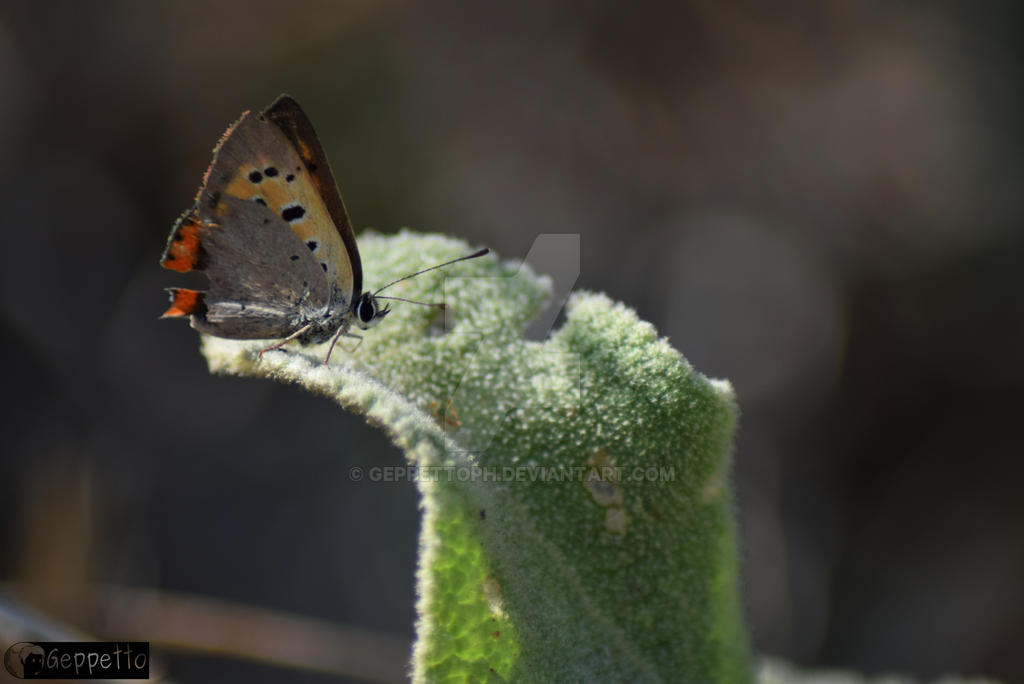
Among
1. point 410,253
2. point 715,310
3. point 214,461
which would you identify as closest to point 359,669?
point 214,461

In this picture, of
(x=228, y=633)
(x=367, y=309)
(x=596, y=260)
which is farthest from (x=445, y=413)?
(x=596, y=260)

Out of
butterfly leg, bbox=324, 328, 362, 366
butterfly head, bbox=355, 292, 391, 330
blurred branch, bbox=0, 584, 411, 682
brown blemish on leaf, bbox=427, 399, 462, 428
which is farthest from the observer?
blurred branch, bbox=0, 584, 411, 682

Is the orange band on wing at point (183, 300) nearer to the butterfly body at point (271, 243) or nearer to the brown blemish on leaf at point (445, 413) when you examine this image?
the butterfly body at point (271, 243)

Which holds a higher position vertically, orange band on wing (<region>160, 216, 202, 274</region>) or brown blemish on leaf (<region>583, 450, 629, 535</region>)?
orange band on wing (<region>160, 216, 202, 274</region>)

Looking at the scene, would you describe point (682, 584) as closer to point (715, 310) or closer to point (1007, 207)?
point (715, 310)

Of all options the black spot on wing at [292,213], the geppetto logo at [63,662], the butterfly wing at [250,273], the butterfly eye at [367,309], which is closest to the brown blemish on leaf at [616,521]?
the butterfly eye at [367,309]

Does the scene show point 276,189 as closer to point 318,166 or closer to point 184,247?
point 318,166

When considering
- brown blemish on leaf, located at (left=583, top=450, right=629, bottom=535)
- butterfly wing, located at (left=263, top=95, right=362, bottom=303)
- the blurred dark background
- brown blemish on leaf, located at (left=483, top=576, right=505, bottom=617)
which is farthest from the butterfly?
the blurred dark background

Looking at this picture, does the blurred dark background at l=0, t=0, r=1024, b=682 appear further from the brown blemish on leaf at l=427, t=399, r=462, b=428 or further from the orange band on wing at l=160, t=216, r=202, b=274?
the brown blemish on leaf at l=427, t=399, r=462, b=428
